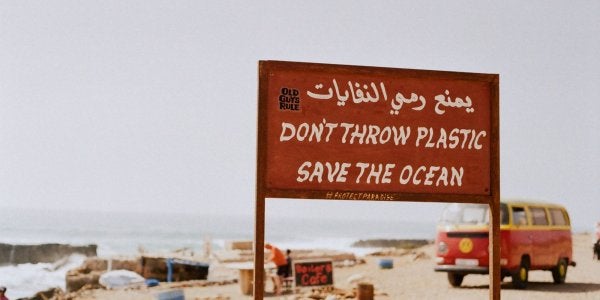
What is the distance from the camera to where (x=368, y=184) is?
6379 mm

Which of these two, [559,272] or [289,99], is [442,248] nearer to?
[559,272]

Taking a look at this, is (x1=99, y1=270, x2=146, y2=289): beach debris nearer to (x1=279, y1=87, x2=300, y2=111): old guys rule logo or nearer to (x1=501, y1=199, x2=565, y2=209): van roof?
(x1=501, y1=199, x2=565, y2=209): van roof

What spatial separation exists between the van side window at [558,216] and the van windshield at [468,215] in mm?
2217

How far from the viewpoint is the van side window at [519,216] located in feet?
57.6

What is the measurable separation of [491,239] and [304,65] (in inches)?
89.5

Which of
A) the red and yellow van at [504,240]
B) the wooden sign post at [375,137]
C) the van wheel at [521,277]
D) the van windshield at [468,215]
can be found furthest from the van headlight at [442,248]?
the wooden sign post at [375,137]

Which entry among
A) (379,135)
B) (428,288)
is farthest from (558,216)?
(379,135)

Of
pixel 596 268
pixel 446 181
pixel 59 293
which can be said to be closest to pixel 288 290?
pixel 59 293

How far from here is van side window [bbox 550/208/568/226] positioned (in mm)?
19031

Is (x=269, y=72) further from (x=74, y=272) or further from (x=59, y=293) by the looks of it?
→ (x=74, y=272)

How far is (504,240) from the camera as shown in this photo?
683 inches

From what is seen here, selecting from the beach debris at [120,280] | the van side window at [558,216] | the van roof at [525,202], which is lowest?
the beach debris at [120,280]

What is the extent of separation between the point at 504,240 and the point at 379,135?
11.8 metres

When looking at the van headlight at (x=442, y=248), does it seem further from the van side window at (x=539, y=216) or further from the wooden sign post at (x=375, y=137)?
the wooden sign post at (x=375, y=137)
